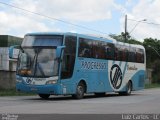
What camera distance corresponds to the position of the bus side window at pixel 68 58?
25250 mm

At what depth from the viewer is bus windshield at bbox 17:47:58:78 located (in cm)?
2477

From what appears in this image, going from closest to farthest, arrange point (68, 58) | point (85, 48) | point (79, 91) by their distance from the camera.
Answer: point (68, 58) → point (79, 91) → point (85, 48)

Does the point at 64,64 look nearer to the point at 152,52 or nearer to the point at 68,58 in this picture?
the point at 68,58

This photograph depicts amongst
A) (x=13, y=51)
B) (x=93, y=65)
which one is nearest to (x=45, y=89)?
(x=13, y=51)

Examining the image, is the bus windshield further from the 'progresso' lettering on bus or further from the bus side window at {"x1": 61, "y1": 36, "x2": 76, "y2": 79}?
the 'progresso' lettering on bus

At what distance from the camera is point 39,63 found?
Answer: 24.9 m

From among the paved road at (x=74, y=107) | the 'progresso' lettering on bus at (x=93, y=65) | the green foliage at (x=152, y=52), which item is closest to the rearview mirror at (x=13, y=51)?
the paved road at (x=74, y=107)

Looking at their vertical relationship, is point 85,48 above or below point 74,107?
above

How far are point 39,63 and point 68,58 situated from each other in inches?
62.4

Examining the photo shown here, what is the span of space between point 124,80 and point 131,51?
2194mm

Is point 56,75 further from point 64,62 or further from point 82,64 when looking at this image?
point 82,64

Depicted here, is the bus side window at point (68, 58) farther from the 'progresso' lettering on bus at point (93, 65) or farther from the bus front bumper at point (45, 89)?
the 'progresso' lettering on bus at point (93, 65)

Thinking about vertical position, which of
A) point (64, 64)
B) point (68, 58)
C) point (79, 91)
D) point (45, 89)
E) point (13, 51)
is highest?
point (13, 51)

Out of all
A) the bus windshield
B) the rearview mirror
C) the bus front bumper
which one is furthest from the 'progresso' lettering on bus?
the rearview mirror
